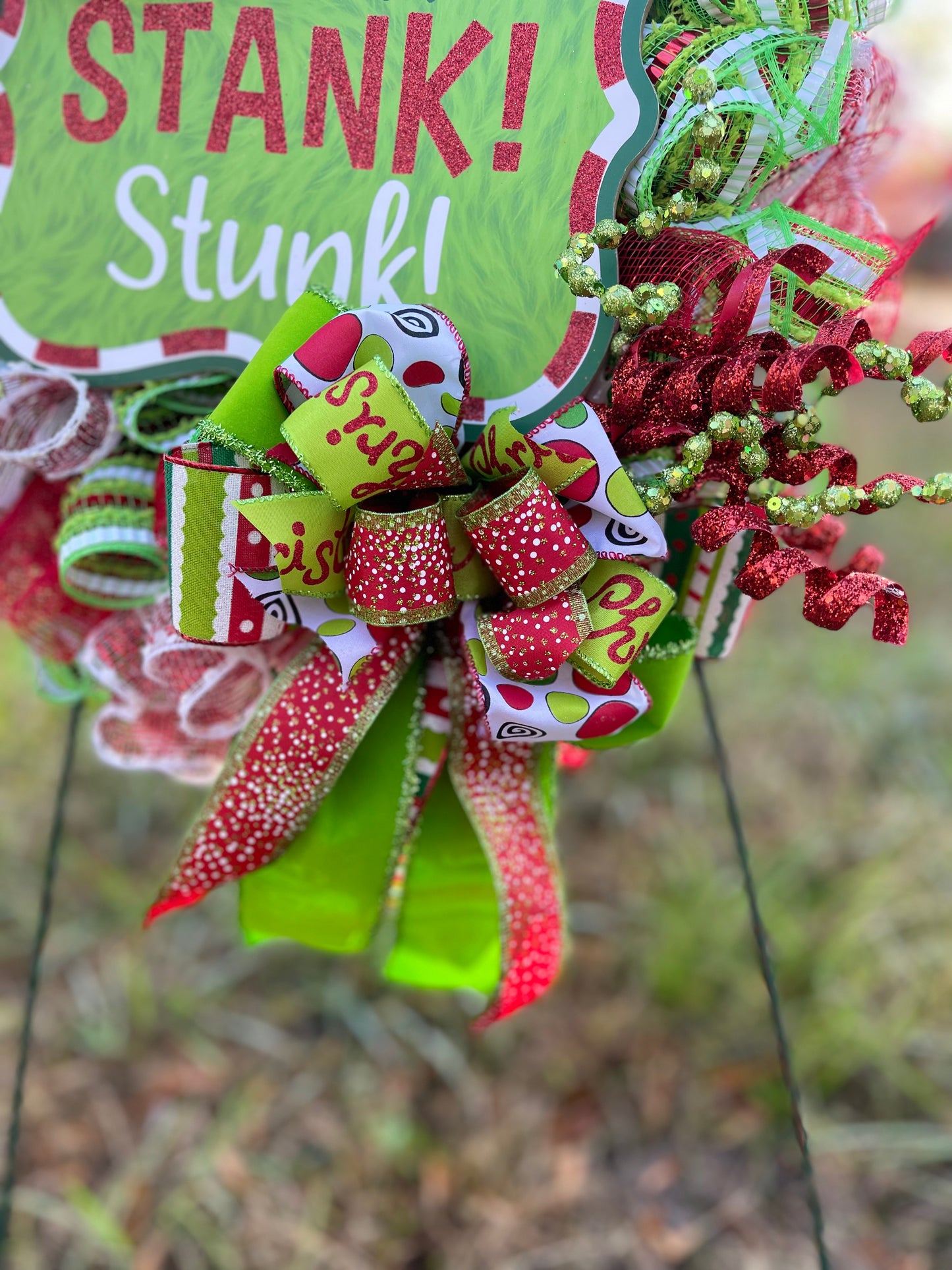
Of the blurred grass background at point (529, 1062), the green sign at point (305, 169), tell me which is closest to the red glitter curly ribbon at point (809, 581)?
the green sign at point (305, 169)

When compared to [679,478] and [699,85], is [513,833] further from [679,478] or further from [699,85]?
[699,85]

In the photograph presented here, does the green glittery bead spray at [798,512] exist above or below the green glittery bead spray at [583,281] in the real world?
below

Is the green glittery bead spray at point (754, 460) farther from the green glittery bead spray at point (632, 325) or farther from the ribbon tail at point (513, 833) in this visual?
the ribbon tail at point (513, 833)

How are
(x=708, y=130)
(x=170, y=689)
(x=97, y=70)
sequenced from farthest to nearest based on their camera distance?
(x=170, y=689) → (x=97, y=70) → (x=708, y=130)

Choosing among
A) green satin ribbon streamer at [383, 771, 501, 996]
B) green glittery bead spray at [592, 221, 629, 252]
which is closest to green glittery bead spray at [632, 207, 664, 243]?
green glittery bead spray at [592, 221, 629, 252]

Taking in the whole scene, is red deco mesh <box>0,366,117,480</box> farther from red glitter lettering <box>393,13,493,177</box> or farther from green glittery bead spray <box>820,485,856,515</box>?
green glittery bead spray <box>820,485,856,515</box>

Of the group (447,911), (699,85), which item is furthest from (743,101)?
(447,911)
